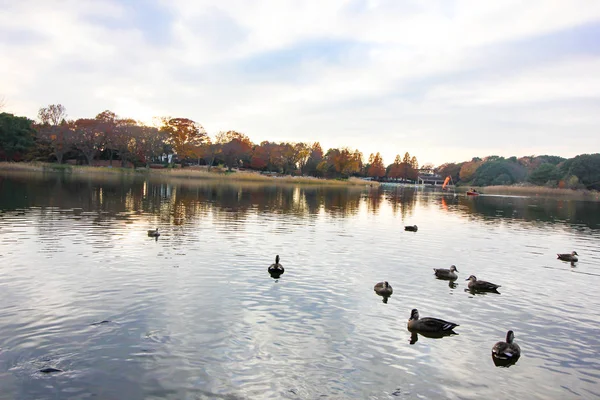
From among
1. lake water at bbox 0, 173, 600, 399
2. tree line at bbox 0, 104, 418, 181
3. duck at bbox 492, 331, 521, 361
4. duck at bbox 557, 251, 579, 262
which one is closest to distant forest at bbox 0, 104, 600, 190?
tree line at bbox 0, 104, 418, 181

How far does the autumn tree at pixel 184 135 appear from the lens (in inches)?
5167

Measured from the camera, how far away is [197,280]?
631 inches

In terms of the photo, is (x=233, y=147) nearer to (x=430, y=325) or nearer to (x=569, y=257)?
(x=569, y=257)

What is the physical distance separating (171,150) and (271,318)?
13039 cm

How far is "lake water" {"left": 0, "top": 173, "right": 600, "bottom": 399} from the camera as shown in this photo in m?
8.98

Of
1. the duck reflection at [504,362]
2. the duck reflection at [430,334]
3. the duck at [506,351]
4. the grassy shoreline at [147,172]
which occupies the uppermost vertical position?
the grassy shoreline at [147,172]

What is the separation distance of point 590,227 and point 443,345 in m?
39.8

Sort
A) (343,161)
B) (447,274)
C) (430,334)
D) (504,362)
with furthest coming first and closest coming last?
(343,161) → (447,274) → (430,334) → (504,362)

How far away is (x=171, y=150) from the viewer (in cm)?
13550

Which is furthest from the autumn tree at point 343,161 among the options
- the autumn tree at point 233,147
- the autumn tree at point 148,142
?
the autumn tree at point 148,142

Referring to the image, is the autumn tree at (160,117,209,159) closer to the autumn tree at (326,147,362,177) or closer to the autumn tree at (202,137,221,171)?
the autumn tree at (202,137,221,171)

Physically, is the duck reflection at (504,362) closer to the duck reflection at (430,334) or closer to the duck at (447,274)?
the duck reflection at (430,334)

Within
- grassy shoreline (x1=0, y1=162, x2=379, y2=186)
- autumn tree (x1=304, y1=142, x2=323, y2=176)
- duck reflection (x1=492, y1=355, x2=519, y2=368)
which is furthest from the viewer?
autumn tree (x1=304, y1=142, x2=323, y2=176)

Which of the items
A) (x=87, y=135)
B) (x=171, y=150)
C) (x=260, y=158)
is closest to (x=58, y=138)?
(x=87, y=135)
